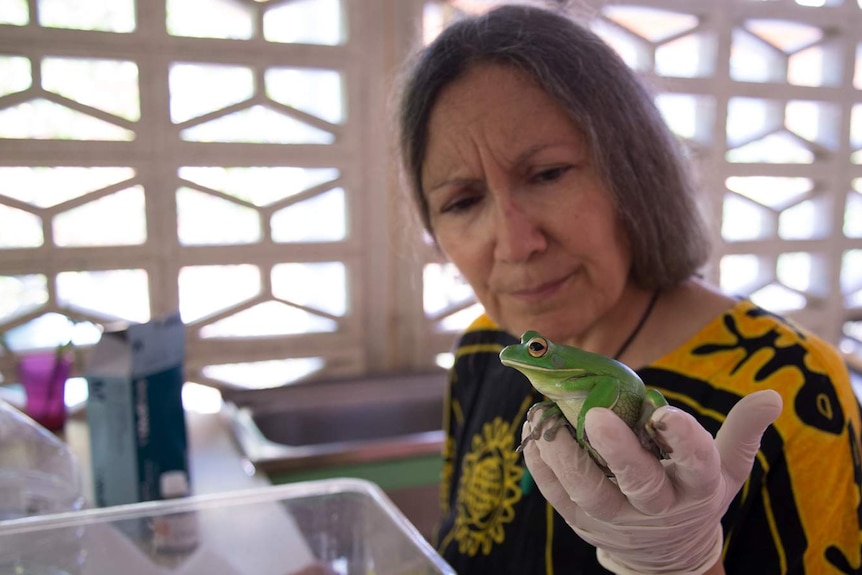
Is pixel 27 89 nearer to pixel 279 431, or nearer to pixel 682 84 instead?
pixel 279 431

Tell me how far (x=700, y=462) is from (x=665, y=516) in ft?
A: 0.23

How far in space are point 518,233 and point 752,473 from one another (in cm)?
41

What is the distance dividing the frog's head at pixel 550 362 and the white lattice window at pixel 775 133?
163 centimetres

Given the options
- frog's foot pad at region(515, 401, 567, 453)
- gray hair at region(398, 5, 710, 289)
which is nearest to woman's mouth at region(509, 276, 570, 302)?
gray hair at region(398, 5, 710, 289)

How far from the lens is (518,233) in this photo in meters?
0.88

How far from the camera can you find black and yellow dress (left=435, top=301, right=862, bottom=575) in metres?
0.77

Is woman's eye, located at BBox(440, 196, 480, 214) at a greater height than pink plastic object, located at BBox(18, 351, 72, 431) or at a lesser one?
greater

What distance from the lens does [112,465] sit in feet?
3.80

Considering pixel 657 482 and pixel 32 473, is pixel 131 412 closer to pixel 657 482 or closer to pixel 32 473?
pixel 32 473

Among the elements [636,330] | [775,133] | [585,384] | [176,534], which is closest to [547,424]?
[585,384]

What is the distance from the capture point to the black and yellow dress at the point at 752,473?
0.77 meters

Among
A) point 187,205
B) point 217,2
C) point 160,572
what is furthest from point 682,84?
point 160,572

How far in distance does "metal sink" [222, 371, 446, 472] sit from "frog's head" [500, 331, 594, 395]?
1.28m

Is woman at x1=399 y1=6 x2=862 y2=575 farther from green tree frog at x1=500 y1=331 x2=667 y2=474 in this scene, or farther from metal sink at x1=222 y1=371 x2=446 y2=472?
metal sink at x1=222 y1=371 x2=446 y2=472
